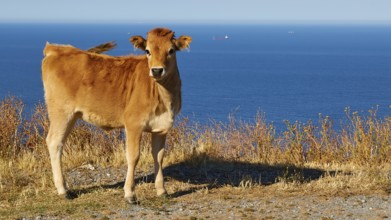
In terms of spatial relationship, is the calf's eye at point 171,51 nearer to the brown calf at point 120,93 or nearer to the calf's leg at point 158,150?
the brown calf at point 120,93

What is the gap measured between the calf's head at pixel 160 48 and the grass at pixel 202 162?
6.15 feet

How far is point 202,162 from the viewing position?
Answer: 12.0 meters

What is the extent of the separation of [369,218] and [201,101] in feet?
210

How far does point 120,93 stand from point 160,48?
112 cm

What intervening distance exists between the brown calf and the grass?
2.20ft

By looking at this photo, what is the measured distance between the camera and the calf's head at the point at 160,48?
8.85 m

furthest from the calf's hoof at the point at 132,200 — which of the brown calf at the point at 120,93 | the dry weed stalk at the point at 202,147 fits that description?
the dry weed stalk at the point at 202,147

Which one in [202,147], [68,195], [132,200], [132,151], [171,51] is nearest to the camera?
[132,200]

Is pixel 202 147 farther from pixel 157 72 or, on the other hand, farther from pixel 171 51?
pixel 157 72

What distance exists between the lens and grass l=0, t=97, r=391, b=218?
9.61 m

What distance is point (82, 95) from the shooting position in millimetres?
9898

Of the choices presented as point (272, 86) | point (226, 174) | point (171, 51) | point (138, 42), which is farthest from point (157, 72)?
point (272, 86)

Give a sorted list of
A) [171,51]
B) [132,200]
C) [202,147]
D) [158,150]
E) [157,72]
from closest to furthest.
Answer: [157,72] < [132,200] < [171,51] < [158,150] < [202,147]

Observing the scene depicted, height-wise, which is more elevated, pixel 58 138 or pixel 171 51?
pixel 171 51
